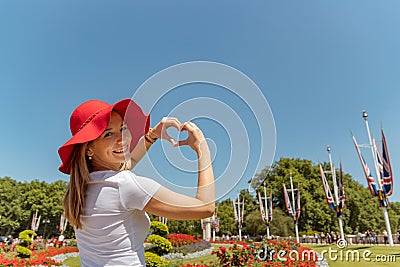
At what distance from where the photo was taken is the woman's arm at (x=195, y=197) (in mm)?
1095

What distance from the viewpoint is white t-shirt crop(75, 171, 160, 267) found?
1231 mm

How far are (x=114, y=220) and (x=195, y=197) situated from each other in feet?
1.23

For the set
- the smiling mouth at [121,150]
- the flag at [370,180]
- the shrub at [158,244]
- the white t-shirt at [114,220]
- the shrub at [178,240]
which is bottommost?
the shrub at [178,240]

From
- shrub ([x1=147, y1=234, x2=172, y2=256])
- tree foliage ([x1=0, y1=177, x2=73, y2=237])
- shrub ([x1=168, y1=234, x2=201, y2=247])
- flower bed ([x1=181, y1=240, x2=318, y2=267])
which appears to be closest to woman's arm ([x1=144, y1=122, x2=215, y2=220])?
flower bed ([x1=181, y1=240, x2=318, y2=267])

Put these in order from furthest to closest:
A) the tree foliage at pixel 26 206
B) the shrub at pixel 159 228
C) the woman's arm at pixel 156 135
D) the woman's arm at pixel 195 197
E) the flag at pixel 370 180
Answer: the tree foliage at pixel 26 206
the flag at pixel 370 180
the shrub at pixel 159 228
the woman's arm at pixel 156 135
the woman's arm at pixel 195 197

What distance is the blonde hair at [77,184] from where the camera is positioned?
1312 mm

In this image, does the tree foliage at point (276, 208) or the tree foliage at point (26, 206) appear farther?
the tree foliage at point (26, 206)

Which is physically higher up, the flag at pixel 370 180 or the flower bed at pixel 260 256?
the flag at pixel 370 180

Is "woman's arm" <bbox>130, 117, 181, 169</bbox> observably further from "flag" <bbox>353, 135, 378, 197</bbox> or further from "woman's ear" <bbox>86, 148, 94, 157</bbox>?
"flag" <bbox>353, 135, 378, 197</bbox>

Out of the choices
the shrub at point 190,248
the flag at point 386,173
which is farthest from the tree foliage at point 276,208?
the flag at point 386,173

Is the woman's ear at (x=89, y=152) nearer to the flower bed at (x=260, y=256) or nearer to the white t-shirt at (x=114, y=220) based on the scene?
the white t-shirt at (x=114, y=220)

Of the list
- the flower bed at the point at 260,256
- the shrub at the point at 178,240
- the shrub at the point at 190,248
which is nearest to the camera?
the flower bed at the point at 260,256

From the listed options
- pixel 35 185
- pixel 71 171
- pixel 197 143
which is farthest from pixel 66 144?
pixel 35 185

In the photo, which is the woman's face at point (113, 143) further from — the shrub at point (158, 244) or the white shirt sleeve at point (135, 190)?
the shrub at point (158, 244)
